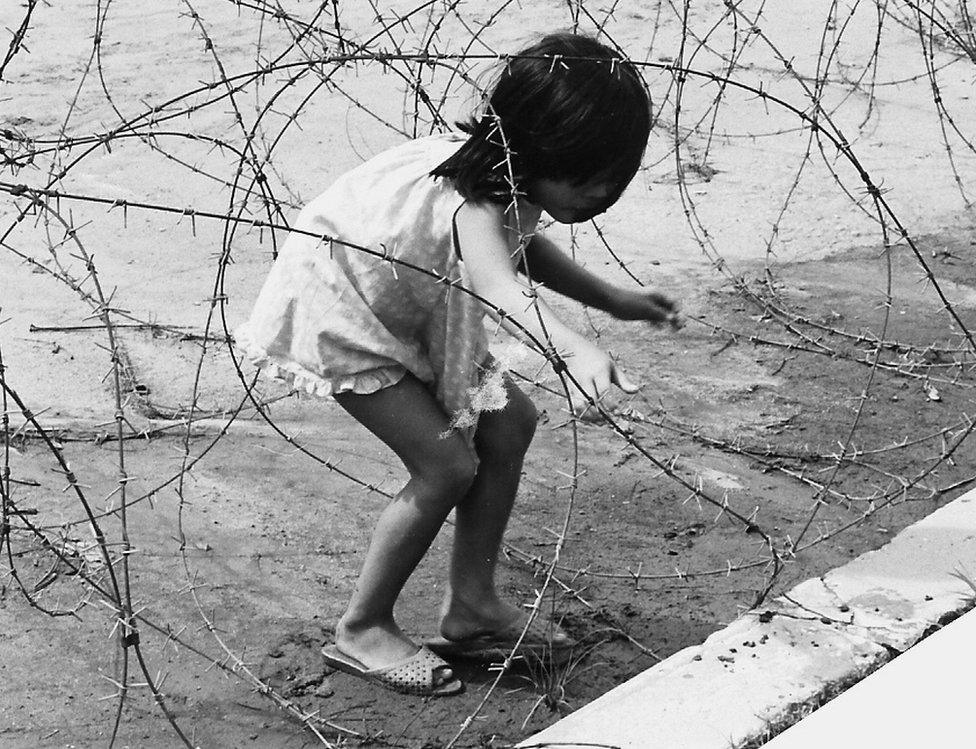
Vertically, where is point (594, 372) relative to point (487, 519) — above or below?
above

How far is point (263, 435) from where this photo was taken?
12.1 ft

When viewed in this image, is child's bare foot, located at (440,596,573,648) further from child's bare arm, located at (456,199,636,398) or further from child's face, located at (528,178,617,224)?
child's face, located at (528,178,617,224)

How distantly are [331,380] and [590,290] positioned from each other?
56 centimetres

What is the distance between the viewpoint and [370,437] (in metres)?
3.68

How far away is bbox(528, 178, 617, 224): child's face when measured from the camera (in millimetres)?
2479

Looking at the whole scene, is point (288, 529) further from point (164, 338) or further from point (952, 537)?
point (952, 537)

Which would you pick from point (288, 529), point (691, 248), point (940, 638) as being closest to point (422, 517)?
point (288, 529)

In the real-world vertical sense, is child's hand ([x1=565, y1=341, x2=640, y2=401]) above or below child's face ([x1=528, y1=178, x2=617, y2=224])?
below

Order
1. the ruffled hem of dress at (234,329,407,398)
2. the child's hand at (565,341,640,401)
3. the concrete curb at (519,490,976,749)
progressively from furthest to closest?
the ruffled hem of dress at (234,329,407,398) → the concrete curb at (519,490,976,749) → the child's hand at (565,341,640,401)

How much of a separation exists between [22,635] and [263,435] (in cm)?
98

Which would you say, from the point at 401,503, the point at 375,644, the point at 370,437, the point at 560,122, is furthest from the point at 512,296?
the point at 370,437

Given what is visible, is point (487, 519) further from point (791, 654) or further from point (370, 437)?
point (370, 437)

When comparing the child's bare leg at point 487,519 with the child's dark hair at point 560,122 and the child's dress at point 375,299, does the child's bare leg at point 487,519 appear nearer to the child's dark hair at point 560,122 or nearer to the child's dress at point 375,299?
the child's dress at point 375,299

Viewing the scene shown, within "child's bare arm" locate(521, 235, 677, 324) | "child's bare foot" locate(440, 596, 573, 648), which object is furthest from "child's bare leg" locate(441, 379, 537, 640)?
"child's bare arm" locate(521, 235, 677, 324)
